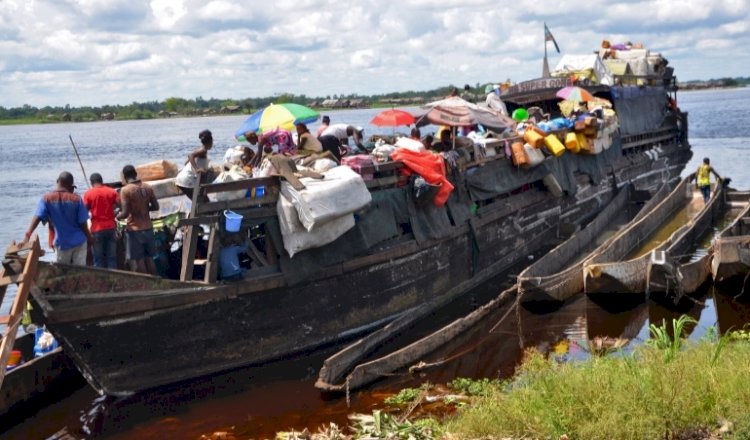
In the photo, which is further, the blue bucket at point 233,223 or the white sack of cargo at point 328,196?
the white sack of cargo at point 328,196

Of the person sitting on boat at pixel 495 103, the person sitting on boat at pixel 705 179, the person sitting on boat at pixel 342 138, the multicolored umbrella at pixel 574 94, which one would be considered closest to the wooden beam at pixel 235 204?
the person sitting on boat at pixel 342 138

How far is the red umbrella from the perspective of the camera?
14.4 metres

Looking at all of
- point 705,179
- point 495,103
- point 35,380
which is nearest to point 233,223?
point 35,380

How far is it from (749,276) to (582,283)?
2879 mm

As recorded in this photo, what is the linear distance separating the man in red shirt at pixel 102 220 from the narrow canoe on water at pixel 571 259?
5885mm

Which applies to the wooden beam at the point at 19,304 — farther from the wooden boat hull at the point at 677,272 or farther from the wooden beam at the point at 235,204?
the wooden boat hull at the point at 677,272

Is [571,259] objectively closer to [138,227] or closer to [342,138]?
[342,138]

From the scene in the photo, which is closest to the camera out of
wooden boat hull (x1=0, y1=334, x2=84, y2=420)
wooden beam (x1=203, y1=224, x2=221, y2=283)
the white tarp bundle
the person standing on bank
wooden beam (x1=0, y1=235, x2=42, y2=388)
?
wooden beam (x1=0, y1=235, x2=42, y2=388)

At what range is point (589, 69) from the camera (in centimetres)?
2259

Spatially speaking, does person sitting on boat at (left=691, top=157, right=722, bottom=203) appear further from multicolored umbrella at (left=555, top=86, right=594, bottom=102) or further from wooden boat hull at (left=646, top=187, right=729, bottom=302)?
wooden boat hull at (left=646, top=187, right=729, bottom=302)

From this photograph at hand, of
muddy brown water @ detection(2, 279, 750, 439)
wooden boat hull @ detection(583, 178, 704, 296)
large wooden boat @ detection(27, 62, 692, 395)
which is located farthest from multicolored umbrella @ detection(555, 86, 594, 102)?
A: muddy brown water @ detection(2, 279, 750, 439)

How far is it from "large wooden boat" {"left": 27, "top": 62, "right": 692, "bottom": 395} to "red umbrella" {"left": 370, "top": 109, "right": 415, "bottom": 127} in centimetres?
148

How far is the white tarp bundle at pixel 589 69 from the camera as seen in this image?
22.6 meters

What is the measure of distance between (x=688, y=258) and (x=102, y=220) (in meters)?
10.9
